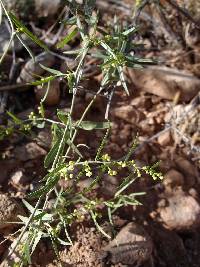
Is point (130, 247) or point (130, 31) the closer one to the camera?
point (130, 31)

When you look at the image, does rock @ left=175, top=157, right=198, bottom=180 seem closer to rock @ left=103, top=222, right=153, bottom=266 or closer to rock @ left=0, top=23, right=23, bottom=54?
rock @ left=103, top=222, right=153, bottom=266

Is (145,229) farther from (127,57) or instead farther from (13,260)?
(127,57)

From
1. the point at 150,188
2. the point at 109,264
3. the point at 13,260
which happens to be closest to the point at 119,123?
the point at 150,188

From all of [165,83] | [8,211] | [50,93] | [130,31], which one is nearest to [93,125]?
[130,31]

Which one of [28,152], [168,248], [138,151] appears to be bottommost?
[168,248]

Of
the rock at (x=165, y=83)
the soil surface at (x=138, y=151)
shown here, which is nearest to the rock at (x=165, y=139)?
the soil surface at (x=138, y=151)

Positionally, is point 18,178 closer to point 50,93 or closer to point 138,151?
point 50,93
